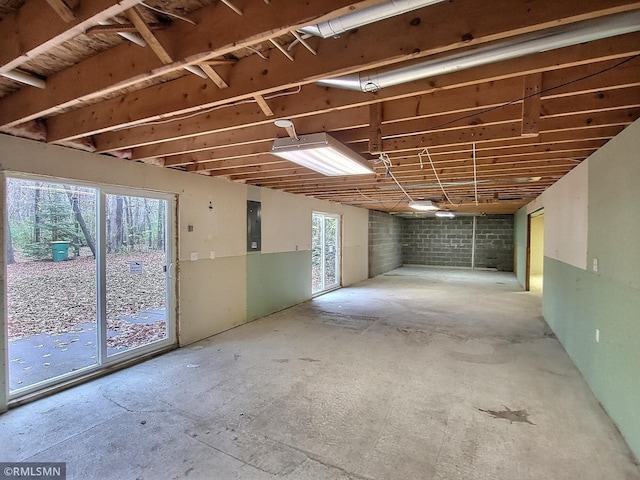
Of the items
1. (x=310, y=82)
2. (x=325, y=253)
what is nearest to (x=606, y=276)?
(x=310, y=82)

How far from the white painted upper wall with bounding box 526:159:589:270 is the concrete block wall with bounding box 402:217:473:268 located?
7487 millimetres

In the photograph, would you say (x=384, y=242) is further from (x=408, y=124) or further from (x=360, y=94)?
(x=360, y=94)

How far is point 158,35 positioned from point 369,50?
39.9 inches

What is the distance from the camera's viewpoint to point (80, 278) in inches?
125

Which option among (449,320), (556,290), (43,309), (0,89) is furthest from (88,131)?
(556,290)

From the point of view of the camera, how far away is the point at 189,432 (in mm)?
2236

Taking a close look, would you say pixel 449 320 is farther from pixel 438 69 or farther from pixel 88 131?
pixel 88 131

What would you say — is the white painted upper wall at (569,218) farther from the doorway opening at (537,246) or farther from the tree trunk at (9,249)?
the tree trunk at (9,249)

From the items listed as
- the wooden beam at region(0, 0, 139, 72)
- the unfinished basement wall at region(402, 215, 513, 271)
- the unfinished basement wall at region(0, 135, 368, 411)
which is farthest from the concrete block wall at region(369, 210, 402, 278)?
the wooden beam at region(0, 0, 139, 72)

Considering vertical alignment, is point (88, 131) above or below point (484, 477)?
above

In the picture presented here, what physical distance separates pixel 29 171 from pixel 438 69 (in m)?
3.18

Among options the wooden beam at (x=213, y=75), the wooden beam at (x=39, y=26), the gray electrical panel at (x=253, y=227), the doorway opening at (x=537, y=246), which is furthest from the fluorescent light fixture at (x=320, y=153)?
the doorway opening at (x=537, y=246)

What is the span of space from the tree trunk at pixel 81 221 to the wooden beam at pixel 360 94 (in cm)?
55

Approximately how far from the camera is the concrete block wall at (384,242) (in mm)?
10000
